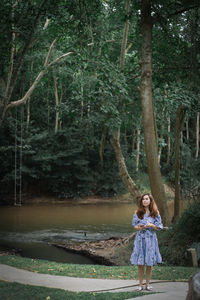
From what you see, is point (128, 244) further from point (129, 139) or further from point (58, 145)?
point (129, 139)

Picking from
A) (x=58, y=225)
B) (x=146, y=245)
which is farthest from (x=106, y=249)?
(x=146, y=245)

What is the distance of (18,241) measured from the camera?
666 inches

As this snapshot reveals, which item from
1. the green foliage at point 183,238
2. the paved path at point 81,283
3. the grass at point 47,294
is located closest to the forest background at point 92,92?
the green foliage at point 183,238

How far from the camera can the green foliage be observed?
1185 cm

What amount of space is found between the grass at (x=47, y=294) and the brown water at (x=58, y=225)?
23.4ft

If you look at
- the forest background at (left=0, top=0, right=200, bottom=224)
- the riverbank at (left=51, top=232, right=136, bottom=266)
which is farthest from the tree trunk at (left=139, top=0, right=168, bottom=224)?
the riverbank at (left=51, top=232, right=136, bottom=266)

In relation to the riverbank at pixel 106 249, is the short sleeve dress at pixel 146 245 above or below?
above

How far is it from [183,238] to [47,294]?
677cm

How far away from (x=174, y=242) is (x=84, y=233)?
22.7 ft

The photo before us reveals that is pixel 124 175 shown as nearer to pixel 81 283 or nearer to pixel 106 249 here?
pixel 106 249

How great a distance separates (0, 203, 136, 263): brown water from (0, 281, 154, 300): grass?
23.4ft

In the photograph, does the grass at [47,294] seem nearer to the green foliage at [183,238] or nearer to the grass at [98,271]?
the grass at [98,271]

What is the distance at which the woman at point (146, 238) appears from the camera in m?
6.58

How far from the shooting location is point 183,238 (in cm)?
1222
